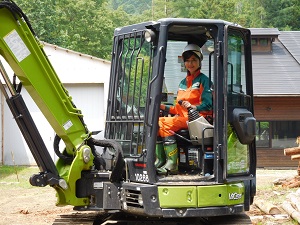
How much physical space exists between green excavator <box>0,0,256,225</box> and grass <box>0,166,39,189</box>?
38.4ft

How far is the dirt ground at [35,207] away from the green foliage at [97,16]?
26.7m

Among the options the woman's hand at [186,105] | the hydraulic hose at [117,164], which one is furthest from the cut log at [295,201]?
the hydraulic hose at [117,164]

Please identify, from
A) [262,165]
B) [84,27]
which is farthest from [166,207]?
[84,27]

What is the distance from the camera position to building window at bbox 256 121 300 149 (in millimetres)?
32125

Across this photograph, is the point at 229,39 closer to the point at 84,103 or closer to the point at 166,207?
the point at 166,207

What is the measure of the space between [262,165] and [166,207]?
2376 centimetres

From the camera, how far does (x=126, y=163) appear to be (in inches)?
360

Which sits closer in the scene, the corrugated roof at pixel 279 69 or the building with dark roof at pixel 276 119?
the building with dark roof at pixel 276 119

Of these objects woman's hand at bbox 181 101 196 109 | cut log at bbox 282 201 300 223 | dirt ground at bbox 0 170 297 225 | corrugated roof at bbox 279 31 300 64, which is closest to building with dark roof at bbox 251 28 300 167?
corrugated roof at bbox 279 31 300 64

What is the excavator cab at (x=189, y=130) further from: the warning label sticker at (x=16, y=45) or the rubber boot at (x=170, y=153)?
the warning label sticker at (x=16, y=45)

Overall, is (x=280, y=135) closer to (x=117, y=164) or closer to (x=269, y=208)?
(x=269, y=208)

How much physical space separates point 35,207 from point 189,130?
747cm

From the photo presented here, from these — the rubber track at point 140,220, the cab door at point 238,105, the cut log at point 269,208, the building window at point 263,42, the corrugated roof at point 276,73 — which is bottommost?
the cut log at point 269,208

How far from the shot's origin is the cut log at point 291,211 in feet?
40.5
